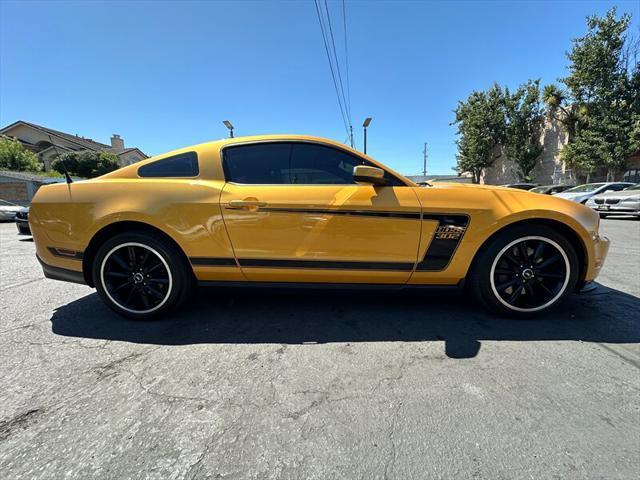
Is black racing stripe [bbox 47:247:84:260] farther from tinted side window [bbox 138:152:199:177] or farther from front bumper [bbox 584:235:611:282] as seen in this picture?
front bumper [bbox 584:235:611:282]

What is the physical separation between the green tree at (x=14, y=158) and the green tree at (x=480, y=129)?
41.0 m

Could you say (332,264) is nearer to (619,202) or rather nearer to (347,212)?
(347,212)

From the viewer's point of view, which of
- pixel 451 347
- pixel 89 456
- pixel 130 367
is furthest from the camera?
pixel 451 347

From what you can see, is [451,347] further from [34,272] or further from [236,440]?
[34,272]

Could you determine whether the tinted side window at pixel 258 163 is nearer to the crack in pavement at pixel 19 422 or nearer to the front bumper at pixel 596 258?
the crack in pavement at pixel 19 422

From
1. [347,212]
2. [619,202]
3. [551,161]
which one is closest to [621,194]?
[619,202]

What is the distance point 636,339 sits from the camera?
235 cm

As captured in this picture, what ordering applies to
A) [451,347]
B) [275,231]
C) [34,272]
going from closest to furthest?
1. [451,347]
2. [275,231]
3. [34,272]

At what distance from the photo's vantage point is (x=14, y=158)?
94.9ft

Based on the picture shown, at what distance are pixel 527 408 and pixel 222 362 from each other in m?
1.77

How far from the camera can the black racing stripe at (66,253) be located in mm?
2682

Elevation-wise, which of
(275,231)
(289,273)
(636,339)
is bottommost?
(636,339)

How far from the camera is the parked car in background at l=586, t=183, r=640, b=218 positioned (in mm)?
10906

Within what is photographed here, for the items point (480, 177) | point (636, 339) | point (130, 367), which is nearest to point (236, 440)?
point (130, 367)
